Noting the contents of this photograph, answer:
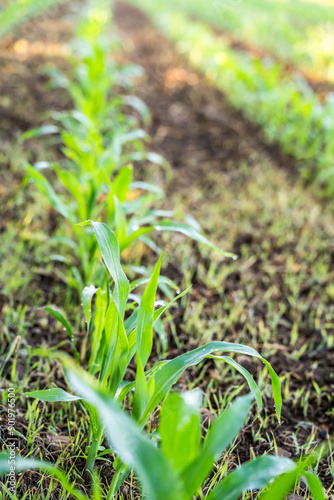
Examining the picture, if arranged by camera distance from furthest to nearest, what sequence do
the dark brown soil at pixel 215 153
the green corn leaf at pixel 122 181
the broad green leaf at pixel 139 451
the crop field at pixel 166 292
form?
the green corn leaf at pixel 122 181 → the dark brown soil at pixel 215 153 → the crop field at pixel 166 292 → the broad green leaf at pixel 139 451

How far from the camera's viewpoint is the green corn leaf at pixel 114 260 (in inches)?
39.1

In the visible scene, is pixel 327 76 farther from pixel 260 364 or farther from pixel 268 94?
pixel 260 364

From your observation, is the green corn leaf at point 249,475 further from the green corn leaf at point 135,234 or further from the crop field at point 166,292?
the green corn leaf at point 135,234

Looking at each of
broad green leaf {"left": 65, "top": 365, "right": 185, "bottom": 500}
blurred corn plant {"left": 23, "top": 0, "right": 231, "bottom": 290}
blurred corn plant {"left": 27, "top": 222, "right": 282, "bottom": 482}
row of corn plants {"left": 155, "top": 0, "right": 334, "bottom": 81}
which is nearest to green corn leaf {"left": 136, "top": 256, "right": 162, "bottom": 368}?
blurred corn plant {"left": 27, "top": 222, "right": 282, "bottom": 482}

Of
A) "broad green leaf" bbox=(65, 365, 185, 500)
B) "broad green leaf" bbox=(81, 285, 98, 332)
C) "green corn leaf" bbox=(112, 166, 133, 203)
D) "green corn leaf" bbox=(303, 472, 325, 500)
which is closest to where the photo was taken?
"broad green leaf" bbox=(65, 365, 185, 500)

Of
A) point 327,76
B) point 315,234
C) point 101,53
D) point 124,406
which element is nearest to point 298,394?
point 124,406

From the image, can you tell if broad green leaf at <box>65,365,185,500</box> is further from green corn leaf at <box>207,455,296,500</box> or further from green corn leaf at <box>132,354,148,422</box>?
green corn leaf at <box>132,354,148,422</box>

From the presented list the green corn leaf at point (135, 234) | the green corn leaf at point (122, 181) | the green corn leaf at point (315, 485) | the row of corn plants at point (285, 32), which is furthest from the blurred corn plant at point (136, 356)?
the row of corn plants at point (285, 32)

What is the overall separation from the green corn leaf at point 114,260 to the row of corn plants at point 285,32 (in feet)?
7.13

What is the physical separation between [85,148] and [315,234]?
141 centimetres

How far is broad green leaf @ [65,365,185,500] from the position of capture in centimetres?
59

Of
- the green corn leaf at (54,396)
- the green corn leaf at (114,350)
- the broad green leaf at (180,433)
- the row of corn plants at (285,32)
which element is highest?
the row of corn plants at (285,32)

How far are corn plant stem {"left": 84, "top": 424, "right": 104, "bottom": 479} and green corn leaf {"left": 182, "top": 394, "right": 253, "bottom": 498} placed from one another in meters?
0.37

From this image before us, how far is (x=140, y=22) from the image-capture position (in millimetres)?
10797
